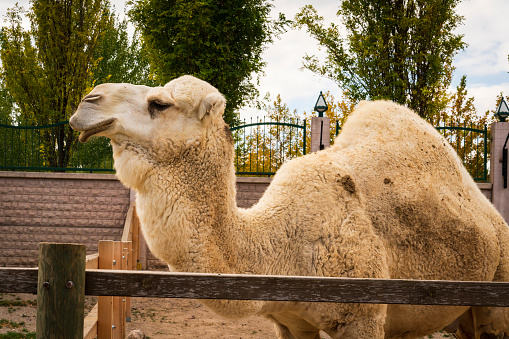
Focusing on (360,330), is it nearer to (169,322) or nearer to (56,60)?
(169,322)

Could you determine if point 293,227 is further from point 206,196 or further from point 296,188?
point 206,196

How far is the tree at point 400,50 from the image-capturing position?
15.0m

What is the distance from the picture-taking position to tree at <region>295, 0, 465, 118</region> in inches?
590

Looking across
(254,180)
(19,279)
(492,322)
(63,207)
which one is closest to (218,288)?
(19,279)

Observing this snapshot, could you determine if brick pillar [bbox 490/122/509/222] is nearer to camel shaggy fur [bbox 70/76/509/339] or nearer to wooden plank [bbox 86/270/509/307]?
camel shaggy fur [bbox 70/76/509/339]

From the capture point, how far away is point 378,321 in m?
3.72

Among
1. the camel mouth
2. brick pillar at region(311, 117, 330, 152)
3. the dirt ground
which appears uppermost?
brick pillar at region(311, 117, 330, 152)

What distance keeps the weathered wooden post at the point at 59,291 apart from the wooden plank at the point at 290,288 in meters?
0.10

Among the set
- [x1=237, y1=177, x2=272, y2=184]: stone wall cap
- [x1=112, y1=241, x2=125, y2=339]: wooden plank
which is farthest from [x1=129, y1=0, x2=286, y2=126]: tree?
[x1=112, y1=241, x2=125, y2=339]: wooden plank

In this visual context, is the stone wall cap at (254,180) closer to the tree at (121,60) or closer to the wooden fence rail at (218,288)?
the wooden fence rail at (218,288)

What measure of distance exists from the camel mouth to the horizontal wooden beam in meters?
0.91

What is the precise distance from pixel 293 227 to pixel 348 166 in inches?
30.9

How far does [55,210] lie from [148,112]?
9.68 m

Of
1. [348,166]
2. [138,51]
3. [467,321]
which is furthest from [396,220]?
[138,51]
